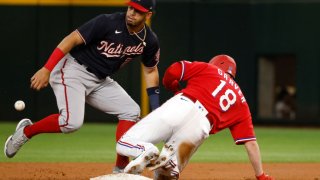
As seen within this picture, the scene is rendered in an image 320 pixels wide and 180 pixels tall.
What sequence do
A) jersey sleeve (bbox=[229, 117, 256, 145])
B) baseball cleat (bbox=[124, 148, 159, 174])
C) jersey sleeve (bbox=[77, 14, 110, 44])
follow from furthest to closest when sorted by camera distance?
1. jersey sleeve (bbox=[77, 14, 110, 44])
2. jersey sleeve (bbox=[229, 117, 256, 145])
3. baseball cleat (bbox=[124, 148, 159, 174])

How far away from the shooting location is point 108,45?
627cm

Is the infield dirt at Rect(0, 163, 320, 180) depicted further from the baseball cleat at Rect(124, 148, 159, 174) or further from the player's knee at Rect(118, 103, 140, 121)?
the baseball cleat at Rect(124, 148, 159, 174)

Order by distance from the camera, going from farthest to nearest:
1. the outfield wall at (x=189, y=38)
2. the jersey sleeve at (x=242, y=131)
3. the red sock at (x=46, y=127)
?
the outfield wall at (x=189, y=38) → the red sock at (x=46, y=127) → the jersey sleeve at (x=242, y=131)

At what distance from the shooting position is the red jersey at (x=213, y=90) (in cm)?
532

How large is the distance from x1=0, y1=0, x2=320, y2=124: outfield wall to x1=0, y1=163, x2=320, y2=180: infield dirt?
7.47 meters

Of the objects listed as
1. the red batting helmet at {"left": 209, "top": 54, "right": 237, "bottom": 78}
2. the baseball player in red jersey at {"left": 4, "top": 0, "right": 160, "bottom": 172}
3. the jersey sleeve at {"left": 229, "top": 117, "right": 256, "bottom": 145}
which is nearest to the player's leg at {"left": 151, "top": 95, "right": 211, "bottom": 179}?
the jersey sleeve at {"left": 229, "top": 117, "right": 256, "bottom": 145}

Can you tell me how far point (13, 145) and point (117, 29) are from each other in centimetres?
153

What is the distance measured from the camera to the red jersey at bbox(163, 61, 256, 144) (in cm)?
532

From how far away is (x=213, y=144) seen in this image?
11.3m

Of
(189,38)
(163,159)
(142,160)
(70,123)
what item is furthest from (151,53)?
(189,38)

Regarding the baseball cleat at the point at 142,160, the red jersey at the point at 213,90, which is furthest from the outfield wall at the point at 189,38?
the baseball cleat at the point at 142,160

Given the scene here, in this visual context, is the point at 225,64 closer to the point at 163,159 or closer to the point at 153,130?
the point at 153,130

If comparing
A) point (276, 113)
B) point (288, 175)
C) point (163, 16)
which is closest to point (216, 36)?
point (163, 16)

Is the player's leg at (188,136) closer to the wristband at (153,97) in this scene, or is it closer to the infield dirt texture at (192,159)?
the wristband at (153,97)
